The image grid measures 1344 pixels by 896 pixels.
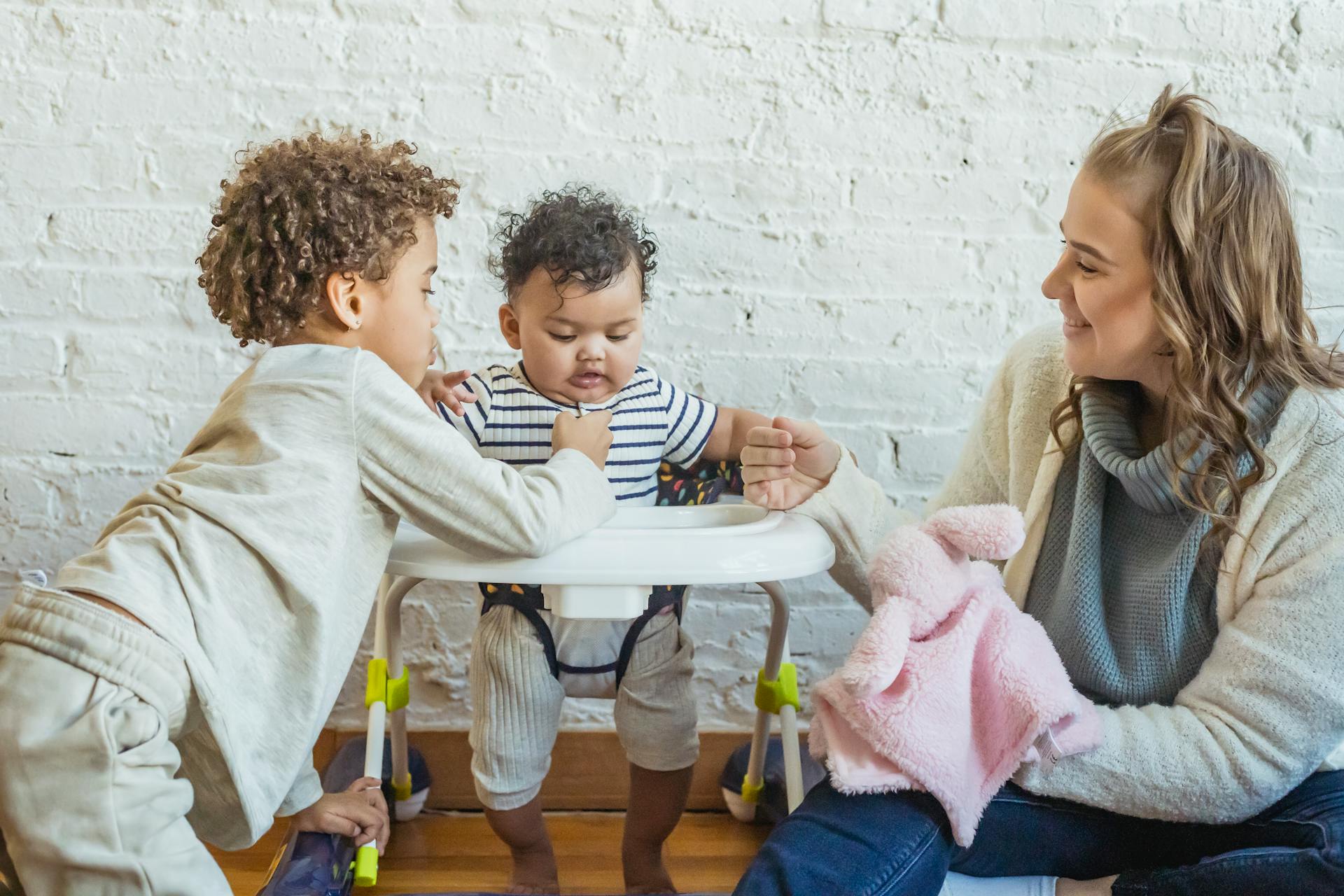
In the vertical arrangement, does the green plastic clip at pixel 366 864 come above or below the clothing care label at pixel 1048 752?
below

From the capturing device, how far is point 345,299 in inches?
44.6

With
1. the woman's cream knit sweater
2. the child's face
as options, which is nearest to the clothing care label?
the woman's cream knit sweater

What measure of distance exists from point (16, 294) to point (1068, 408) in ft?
4.28

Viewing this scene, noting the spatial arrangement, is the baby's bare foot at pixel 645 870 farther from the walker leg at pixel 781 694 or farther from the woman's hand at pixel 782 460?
the woman's hand at pixel 782 460

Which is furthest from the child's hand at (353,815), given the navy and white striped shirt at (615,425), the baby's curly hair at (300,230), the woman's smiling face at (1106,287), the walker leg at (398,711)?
the woman's smiling face at (1106,287)

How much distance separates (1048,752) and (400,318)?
749 millimetres

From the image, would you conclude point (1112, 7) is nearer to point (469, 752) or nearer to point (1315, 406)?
point (1315, 406)

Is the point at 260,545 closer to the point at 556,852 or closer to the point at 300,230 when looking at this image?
the point at 300,230

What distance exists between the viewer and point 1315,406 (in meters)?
1.07

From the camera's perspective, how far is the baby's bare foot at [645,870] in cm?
133

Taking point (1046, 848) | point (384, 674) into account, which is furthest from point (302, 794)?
point (1046, 848)

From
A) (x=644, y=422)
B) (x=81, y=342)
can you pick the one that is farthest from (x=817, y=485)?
(x=81, y=342)

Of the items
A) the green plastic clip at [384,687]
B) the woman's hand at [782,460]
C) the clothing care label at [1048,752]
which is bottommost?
the green plastic clip at [384,687]

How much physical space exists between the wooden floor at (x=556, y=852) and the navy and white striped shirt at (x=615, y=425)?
52 cm
